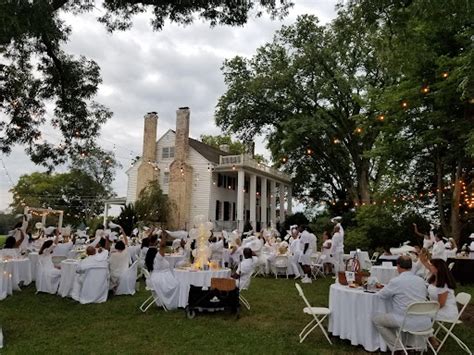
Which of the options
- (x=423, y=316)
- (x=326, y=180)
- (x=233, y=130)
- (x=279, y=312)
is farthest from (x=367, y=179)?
(x=423, y=316)

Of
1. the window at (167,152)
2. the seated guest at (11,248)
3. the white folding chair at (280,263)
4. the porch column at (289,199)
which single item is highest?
the window at (167,152)

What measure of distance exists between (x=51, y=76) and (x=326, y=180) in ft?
87.6

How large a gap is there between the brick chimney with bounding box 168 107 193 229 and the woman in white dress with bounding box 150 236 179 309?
71.3 ft

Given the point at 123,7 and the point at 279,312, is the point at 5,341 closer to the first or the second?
the point at 279,312

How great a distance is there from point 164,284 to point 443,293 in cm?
506

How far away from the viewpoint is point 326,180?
110 feet

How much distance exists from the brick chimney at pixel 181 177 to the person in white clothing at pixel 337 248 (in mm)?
17914

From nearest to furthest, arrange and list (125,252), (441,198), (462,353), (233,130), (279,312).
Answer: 1. (462,353)
2. (279,312)
3. (125,252)
4. (441,198)
5. (233,130)

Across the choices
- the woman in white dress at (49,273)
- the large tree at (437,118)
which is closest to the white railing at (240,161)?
the large tree at (437,118)

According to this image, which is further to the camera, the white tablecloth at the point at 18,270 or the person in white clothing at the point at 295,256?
the person in white clothing at the point at 295,256

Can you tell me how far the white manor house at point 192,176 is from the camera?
30.0 meters

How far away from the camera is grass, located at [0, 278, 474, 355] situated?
557 centimetres

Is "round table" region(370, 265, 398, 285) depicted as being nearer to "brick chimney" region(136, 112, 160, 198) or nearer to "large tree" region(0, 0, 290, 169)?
"large tree" region(0, 0, 290, 169)

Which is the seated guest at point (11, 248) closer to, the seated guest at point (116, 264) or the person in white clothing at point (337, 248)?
the seated guest at point (116, 264)
